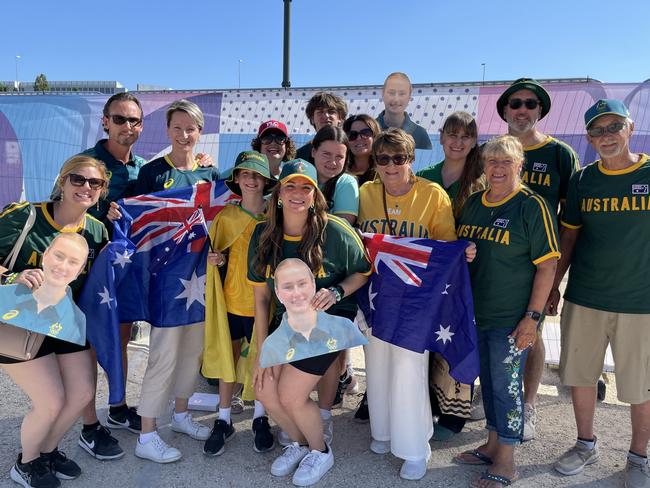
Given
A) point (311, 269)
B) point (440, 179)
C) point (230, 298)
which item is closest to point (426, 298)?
point (311, 269)

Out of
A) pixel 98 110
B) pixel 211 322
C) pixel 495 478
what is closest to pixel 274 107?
pixel 98 110

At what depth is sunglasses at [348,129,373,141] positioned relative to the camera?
4031mm

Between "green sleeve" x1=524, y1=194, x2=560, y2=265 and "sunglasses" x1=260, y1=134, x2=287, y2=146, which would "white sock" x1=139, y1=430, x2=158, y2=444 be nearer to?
"sunglasses" x1=260, y1=134, x2=287, y2=146

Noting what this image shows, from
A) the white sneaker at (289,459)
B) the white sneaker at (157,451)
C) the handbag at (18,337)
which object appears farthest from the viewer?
the white sneaker at (157,451)

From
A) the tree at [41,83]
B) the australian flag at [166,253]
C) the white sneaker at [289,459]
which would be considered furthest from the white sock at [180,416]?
the tree at [41,83]

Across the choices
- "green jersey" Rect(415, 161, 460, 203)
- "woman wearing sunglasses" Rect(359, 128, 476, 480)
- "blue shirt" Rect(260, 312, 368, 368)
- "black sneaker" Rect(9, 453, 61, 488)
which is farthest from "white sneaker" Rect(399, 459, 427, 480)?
"black sneaker" Rect(9, 453, 61, 488)

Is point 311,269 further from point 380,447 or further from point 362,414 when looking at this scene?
point 362,414

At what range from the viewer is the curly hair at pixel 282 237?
3090 mm

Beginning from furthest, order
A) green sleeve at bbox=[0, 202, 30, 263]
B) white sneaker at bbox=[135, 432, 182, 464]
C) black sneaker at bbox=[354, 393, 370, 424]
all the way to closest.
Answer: black sneaker at bbox=[354, 393, 370, 424], white sneaker at bbox=[135, 432, 182, 464], green sleeve at bbox=[0, 202, 30, 263]

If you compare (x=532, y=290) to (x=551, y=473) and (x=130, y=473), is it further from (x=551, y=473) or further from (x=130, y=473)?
(x=130, y=473)

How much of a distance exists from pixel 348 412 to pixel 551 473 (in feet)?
5.44

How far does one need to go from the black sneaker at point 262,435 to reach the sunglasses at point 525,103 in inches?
125

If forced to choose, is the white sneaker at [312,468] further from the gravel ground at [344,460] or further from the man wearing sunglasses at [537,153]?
the man wearing sunglasses at [537,153]

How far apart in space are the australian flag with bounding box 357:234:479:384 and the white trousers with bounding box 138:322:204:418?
146 cm
